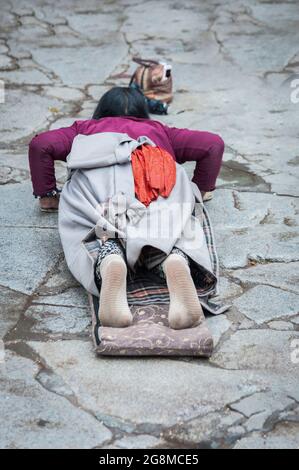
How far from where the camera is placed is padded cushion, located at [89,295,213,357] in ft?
9.46

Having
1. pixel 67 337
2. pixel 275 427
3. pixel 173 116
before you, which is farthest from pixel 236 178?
pixel 275 427

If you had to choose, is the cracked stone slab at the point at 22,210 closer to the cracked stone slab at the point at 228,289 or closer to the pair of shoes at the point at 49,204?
the pair of shoes at the point at 49,204

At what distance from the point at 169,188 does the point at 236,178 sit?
125 centimetres

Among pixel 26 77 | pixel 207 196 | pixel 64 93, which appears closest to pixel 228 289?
pixel 207 196

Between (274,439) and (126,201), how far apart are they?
50.7 inches

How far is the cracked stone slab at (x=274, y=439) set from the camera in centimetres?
248

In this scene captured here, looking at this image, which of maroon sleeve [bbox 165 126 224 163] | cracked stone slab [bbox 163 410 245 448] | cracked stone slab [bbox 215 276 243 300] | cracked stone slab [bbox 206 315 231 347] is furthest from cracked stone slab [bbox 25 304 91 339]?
maroon sleeve [bbox 165 126 224 163]

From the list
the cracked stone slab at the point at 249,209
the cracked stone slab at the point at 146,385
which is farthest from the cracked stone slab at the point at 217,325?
the cracked stone slab at the point at 249,209

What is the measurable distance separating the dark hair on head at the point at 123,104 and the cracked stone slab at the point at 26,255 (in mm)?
679

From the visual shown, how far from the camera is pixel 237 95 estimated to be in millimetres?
5988

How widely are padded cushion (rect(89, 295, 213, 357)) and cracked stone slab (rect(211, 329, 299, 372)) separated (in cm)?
10

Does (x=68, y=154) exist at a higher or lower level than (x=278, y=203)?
higher

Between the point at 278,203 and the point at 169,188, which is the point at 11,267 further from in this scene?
the point at 278,203
